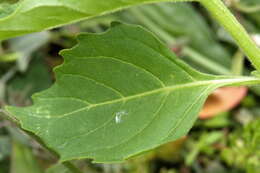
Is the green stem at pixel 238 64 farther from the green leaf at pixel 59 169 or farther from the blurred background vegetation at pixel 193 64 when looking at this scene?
the green leaf at pixel 59 169

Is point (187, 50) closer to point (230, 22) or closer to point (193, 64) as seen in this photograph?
point (193, 64)

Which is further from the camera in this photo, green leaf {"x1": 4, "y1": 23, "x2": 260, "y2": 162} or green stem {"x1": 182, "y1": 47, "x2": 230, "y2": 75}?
green stem {"x1": 182, "y1": 47, "x2": 230, "y2": 75}

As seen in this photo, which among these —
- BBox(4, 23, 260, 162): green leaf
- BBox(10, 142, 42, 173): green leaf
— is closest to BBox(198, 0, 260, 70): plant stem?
BBox(4, 23, 260, 162): green leaf

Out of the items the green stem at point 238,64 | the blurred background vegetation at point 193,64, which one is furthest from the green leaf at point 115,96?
the green stem at point 238,64

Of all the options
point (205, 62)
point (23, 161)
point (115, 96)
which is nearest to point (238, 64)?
point (205, 62)

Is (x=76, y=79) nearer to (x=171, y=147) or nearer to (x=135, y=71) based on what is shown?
(x=135, y=71)

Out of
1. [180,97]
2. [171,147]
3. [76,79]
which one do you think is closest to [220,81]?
[180,97]

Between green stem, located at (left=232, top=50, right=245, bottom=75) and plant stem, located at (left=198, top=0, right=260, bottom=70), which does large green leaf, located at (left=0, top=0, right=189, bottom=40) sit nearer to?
plant stem, located at (left=198, top=0, right=260, bottom=70)
